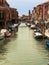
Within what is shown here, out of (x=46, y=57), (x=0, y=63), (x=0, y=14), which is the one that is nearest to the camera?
(x=0, y=63)

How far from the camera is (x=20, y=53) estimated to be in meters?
51.7

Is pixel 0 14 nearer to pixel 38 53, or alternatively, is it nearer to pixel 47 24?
pixel 47 24

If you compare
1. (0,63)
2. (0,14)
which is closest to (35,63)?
(0,63)

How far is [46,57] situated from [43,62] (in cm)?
415

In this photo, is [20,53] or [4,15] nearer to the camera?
[20,53]

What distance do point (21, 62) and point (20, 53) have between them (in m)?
8.84

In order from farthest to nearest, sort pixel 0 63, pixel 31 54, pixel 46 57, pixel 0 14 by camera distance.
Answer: pixel 0 14 → pixel 31 54 → pixel 46 57 → pixel 0 63

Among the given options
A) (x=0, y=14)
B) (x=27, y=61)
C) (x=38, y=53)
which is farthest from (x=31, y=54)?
(x=0, y=14)

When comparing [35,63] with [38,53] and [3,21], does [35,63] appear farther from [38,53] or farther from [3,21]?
[3,21]

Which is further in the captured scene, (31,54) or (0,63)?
(31,54)

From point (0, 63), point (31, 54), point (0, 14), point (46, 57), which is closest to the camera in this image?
point (0, 63)

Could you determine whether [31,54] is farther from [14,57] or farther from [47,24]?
[47,24]

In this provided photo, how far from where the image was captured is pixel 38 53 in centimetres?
5138

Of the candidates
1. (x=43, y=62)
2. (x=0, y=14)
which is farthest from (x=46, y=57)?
(x=0, y=14)
